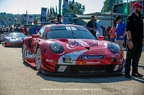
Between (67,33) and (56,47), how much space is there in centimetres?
120

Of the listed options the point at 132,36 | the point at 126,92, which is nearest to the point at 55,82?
the point at 126,92

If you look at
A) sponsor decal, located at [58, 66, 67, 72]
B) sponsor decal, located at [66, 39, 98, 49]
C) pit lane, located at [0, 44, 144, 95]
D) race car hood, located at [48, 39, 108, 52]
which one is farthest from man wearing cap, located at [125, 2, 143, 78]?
sponsor decal, located at [58, 66, 67, 72]

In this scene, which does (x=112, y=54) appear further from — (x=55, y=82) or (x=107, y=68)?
(x=55, y=82)

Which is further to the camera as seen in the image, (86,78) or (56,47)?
(56,47)

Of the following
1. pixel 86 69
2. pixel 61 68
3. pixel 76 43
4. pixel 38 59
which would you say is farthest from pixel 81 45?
pixel 38 59

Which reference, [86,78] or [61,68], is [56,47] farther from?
[86,78]

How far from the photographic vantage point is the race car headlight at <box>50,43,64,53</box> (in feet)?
19.6

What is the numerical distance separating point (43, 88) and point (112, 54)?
2.00 metres

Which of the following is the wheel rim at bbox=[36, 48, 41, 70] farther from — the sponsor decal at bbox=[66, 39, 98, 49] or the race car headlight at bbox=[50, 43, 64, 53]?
the sponsor decal at bbox=[66, 39, 98, 49]

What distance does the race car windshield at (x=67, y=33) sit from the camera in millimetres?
7051

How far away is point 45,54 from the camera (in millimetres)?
6043

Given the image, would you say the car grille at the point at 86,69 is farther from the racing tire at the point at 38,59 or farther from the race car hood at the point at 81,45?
the racing tire at the point at 38,59

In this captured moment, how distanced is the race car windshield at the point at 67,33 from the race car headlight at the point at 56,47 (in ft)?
2.93

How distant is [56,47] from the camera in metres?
6.04
